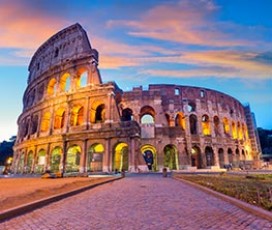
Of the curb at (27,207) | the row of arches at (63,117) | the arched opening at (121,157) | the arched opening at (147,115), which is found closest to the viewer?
the curb at (27,207)

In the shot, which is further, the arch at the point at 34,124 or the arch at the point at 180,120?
the arch at the point at 34,124

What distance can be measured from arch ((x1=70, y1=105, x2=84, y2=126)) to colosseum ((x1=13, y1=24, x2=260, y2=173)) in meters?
0.15

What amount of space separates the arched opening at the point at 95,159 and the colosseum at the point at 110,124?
0.12m

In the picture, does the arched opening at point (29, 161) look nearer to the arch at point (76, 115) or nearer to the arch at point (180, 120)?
the arch at point (76, 115)

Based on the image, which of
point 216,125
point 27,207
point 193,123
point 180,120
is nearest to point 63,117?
point 180,120

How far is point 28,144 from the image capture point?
1261 inches

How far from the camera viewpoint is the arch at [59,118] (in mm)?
30970

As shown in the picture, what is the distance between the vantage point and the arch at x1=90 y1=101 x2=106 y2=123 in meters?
28.5

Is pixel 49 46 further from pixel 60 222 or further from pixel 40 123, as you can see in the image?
pixel 60 222

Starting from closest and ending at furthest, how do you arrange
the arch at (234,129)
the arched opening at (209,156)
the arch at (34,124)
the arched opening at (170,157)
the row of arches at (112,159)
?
the row of arches at (112,159)
the arched opening at (170,157)
the arched opening at (209,156)
the arch at (34,124)
the arch at (234,129)

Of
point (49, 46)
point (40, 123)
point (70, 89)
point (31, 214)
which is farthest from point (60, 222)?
point (49, 46)

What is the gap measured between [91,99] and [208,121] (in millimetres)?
18120

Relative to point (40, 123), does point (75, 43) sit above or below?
above

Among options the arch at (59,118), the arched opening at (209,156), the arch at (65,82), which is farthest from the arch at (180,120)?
the arch at (65,82)
